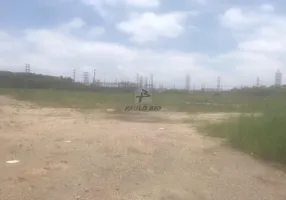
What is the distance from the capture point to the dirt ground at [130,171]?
22.9 ft

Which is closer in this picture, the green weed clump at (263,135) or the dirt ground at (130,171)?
the dirt ground at (130,171)

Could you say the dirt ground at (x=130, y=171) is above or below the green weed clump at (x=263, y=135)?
below

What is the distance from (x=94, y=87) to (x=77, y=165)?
55.1 metres

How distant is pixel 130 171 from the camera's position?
8539 millimetres

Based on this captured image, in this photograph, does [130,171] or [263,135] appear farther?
[263,135]

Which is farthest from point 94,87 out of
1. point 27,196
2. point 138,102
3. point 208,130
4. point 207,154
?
point 27,196

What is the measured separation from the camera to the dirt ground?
6965 mm

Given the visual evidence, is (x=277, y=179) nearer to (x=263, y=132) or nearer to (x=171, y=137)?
(x=263, y=132)

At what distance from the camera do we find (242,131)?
1271cm

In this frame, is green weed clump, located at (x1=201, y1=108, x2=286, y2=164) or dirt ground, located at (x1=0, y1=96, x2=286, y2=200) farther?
green weed clump, located at (x1=201, y1=108, x2=286, y2=164)

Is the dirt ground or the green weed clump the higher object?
the green weed clump

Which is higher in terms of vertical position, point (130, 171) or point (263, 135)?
point (263, 135)

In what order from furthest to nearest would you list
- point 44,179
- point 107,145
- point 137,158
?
1. point 107,145
2. point 137,158
3. point 44,179

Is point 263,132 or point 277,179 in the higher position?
point 263,132
